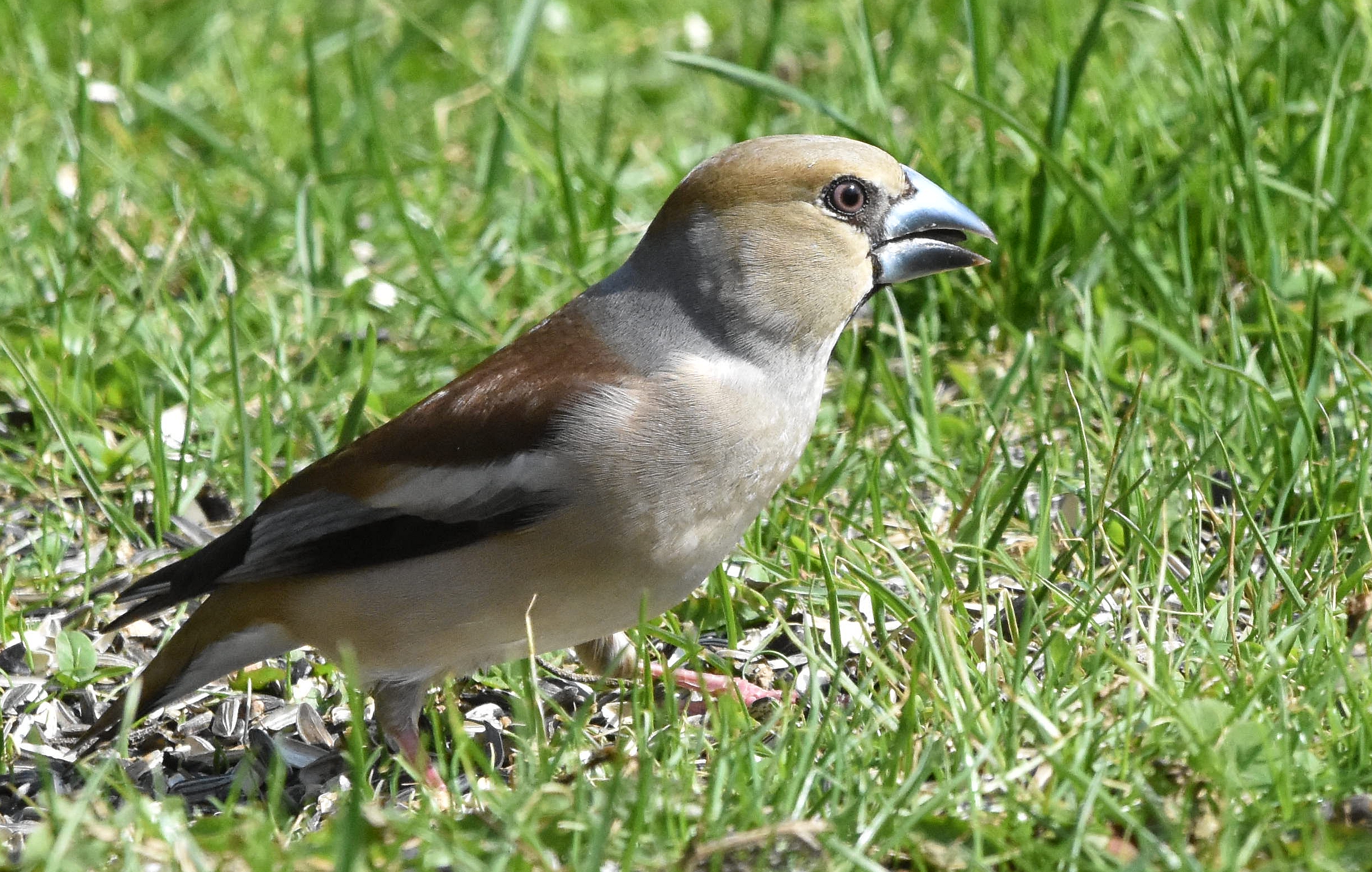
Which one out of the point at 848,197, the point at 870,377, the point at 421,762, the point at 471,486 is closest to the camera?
the point at 421,762

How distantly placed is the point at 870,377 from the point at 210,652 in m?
1.88

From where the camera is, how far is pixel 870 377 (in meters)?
4.38

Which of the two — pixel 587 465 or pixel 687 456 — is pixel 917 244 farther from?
pixel 587 465

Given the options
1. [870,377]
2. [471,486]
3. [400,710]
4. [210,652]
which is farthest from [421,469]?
[870,377]

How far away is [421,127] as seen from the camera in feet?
22.3

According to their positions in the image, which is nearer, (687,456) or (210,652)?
(687,456)

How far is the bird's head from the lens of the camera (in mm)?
3256

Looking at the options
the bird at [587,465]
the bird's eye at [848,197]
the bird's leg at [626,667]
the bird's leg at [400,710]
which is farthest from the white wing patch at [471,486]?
the bird's eye at [848,197]

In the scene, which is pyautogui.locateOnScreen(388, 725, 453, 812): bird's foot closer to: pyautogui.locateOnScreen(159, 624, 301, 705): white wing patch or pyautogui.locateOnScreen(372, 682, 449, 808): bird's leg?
pyautogui.locateOnScreen(372, 682, 449, 808): bird's leg

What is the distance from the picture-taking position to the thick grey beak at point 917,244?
340 centimetres

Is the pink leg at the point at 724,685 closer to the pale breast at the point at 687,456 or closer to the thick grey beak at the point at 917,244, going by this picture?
the pale breast at the point at 687,456

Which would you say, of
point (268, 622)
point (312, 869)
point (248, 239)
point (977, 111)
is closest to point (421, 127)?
point (248, 239)

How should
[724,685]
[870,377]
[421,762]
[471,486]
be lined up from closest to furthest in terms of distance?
[421,762] < [471,486] < [724,685] < [870,377]

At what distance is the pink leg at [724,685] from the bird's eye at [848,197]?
976 mm
